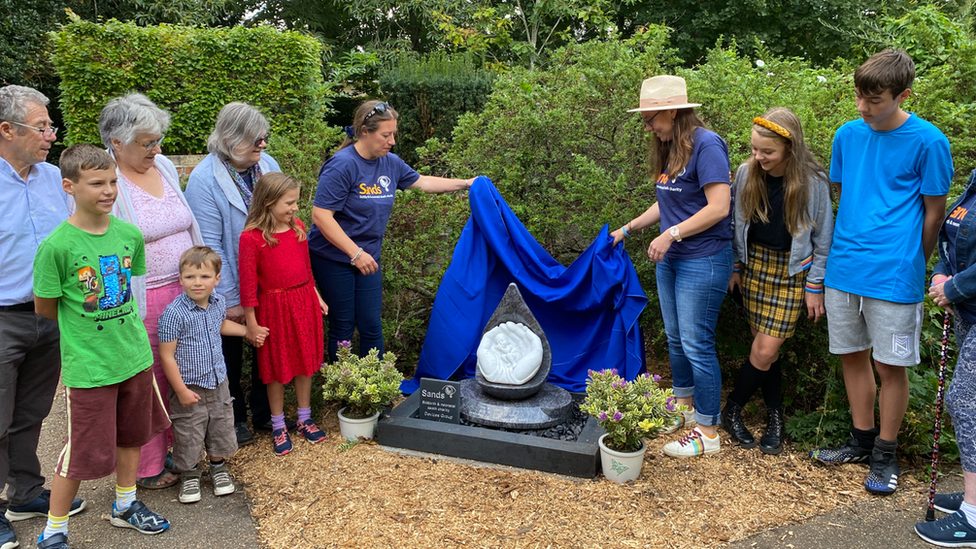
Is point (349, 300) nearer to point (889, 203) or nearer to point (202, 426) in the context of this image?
point (202, 426)

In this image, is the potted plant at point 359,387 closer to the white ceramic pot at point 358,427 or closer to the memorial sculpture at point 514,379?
the white ceramic pot at point 358,427

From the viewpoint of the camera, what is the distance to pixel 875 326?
2.95 metres

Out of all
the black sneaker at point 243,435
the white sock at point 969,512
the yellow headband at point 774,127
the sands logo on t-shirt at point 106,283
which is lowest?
the black sneaker at point 243,435

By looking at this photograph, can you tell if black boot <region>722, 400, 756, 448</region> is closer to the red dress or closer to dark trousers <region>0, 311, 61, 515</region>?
the red dress

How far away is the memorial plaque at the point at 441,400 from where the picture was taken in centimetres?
361

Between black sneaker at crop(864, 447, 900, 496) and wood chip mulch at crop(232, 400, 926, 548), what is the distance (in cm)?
6

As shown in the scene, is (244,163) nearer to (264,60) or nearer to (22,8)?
(264,60)

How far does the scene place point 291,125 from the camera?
7.98 meters

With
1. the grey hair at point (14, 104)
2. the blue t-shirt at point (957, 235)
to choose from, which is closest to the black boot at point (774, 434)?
the blue t-shirt at point (957, 235)

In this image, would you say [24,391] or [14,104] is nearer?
[14,104]

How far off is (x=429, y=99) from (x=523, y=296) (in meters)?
6.27

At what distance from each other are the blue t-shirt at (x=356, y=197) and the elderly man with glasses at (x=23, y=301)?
1206 millimetres

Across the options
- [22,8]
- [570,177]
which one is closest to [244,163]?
[570,177]

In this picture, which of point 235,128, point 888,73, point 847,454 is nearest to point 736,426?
point 847,454
